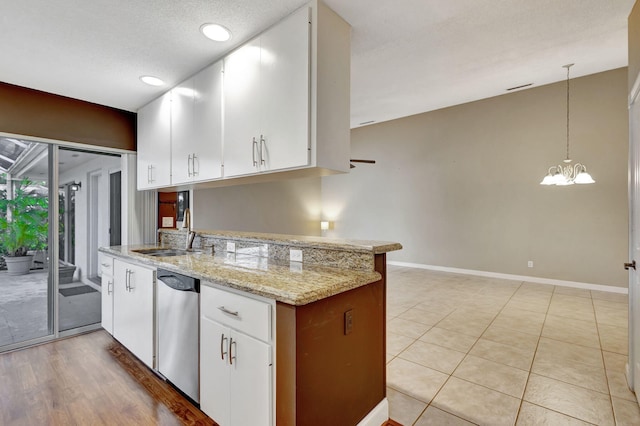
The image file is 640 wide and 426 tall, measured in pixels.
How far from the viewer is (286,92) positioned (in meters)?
1.91

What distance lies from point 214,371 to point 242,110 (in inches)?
67.9

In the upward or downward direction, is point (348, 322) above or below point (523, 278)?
above

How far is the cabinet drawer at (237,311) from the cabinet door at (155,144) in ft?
5.74

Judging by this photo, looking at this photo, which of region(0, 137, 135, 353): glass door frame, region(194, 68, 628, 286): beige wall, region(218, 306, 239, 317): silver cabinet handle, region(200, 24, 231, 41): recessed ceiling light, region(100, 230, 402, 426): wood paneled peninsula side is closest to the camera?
region(100, 230, 402, 426): wood paneled peninsula side

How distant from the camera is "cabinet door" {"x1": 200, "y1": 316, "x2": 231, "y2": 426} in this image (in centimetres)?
162

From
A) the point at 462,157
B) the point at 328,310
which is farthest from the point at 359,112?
the point at 328,310

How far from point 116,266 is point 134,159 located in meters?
1.49

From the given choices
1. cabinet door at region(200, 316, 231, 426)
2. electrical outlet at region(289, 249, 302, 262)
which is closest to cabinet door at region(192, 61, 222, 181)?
electrical outlet at region(289, 249, 302, 262)

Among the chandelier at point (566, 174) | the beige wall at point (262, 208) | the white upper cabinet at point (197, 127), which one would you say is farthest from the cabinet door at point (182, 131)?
the chandelier at point (566, 174)

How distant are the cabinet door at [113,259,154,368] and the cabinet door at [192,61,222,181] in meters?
0.93

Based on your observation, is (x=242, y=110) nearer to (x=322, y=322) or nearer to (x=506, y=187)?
(x=322, y=322)

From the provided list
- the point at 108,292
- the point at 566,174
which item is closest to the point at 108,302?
the point at 108,292

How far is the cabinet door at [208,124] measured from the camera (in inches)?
95.1

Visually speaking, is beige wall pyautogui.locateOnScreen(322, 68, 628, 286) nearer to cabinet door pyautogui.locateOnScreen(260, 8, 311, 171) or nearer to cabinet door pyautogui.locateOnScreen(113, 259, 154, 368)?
cabinet door pyautogui.locateOnScreen(260, 8, 311, 171)
